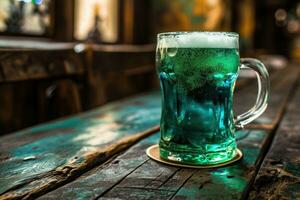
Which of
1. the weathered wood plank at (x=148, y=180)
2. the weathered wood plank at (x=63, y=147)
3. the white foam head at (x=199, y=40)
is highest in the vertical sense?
the white foam head at (x=199, y=40)

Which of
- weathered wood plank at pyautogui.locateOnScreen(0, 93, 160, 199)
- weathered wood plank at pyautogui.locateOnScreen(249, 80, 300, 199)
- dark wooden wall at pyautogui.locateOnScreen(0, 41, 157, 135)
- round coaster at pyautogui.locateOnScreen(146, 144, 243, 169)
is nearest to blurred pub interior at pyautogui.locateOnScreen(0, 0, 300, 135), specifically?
dark wooden wall at pyautogui.locateOnScreen(0, 41, 157, 135)

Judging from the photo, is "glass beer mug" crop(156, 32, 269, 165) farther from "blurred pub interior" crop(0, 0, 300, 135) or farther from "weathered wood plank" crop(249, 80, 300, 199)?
"blurred pub interior" crop(0, 0, 300, 135)

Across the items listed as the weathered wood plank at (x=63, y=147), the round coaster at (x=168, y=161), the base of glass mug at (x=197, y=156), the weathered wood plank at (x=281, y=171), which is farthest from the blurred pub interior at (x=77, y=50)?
the weathered wood plank at (x=281, y=171)

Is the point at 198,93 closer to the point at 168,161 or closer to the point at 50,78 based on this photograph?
the point at 168,161

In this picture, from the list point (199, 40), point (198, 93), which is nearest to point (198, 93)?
point (198, 93)

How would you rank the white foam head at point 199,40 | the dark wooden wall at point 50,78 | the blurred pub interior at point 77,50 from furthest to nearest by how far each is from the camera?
the blurred pub interior at point 77,50
the dark wooden wall at point 50,78
the white foam head at point 199,40

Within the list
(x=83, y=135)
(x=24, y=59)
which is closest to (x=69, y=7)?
(x=24, y=59)

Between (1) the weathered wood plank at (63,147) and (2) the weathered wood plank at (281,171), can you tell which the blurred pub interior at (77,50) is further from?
(2) the weathered wood plank at (281,171)
